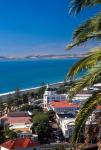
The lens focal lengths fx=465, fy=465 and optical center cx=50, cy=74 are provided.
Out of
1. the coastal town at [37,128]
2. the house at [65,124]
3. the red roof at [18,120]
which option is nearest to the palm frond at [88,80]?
the coastal town at [37,128]

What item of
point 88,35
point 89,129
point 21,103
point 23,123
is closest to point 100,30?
point 88,35

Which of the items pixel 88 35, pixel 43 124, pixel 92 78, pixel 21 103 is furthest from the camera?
pixel 21 103

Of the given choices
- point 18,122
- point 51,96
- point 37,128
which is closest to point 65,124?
point 37,128

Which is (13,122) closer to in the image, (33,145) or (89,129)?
(33,145)

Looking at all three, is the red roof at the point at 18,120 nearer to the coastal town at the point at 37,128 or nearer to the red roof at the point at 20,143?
the coastal town at the point at 37,128

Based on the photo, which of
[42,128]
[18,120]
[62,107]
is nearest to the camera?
[42,128]

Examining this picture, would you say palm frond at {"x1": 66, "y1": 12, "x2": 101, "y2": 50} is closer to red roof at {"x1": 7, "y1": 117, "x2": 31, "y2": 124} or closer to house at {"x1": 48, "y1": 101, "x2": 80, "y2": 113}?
red roof at {"x1": 7, "y1": 117, "x2": 31, "y2": 124}

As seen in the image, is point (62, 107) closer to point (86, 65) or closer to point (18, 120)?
point (18, 120)

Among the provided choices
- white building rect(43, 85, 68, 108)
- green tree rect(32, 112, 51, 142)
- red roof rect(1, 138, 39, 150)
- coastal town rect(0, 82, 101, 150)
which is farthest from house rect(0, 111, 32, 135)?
white building rect(43, 85, 68, 108)
